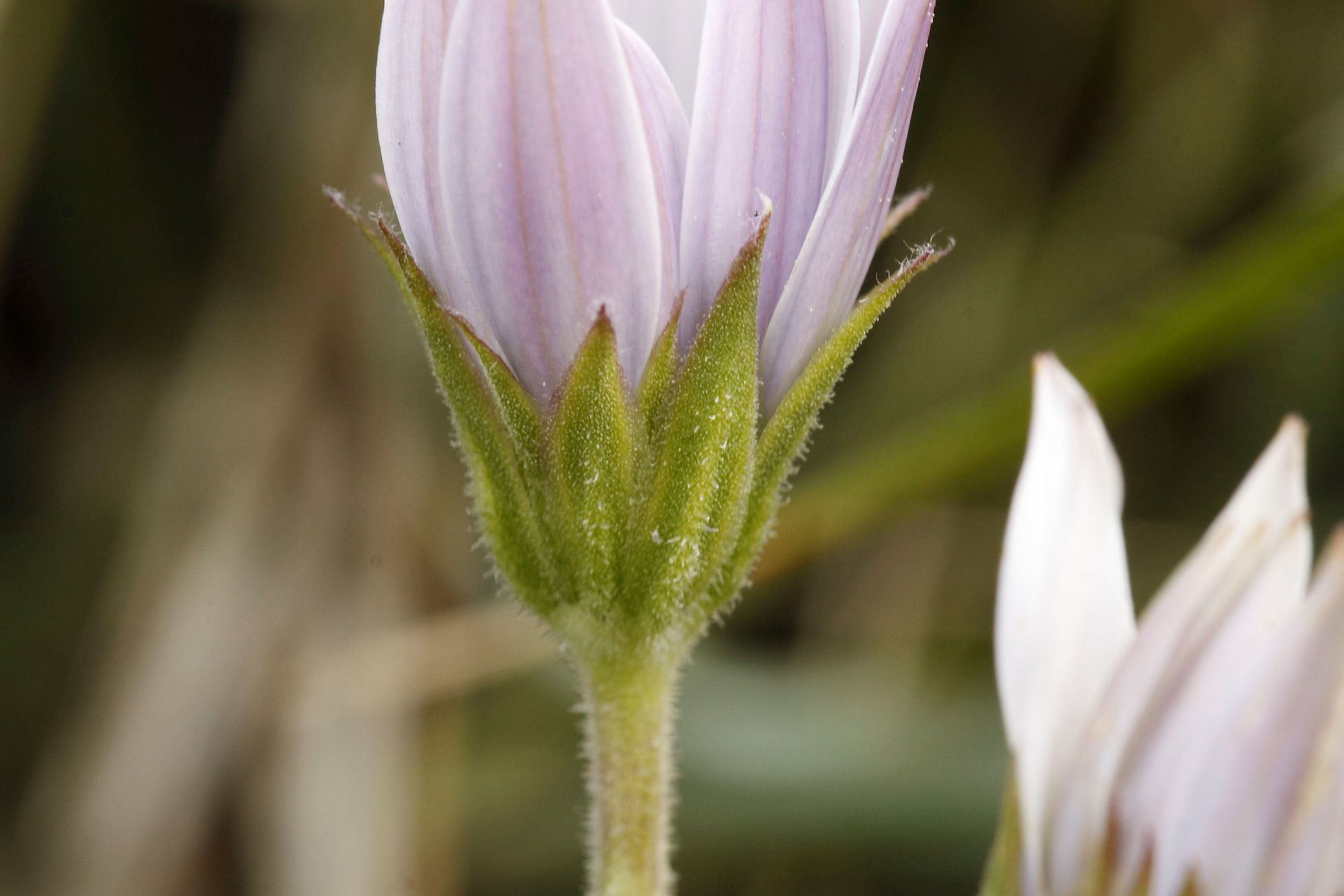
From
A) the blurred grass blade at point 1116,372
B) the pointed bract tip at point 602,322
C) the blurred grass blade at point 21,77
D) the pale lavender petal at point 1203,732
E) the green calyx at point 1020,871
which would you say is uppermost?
the blurred grass blade at point 21,77

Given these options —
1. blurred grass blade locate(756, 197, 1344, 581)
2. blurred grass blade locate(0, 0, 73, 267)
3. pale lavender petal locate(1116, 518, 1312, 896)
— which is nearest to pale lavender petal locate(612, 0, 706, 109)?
pale lavender petal locate(1116, 518, 1312, 896)

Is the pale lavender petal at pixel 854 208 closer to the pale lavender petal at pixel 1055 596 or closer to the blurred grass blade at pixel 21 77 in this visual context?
the pale lavender petal at pixel 1055 596

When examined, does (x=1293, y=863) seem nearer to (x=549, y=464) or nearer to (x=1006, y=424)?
(x=549, y=464)

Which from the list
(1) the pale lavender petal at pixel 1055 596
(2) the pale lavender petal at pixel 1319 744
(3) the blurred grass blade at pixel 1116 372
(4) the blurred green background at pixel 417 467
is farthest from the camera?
(4) the blurred green background at pixel 417 467

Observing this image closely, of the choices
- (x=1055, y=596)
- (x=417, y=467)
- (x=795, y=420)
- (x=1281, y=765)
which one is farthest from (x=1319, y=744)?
(x=417, y=467)

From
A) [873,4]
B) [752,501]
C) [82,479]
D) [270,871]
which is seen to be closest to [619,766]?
[752,501]

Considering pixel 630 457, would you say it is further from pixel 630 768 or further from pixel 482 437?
pixel 630 768

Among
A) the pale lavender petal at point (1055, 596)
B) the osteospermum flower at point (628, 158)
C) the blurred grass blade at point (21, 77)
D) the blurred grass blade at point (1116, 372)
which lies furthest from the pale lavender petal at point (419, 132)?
the blurred grass blade at point (21, 77)
